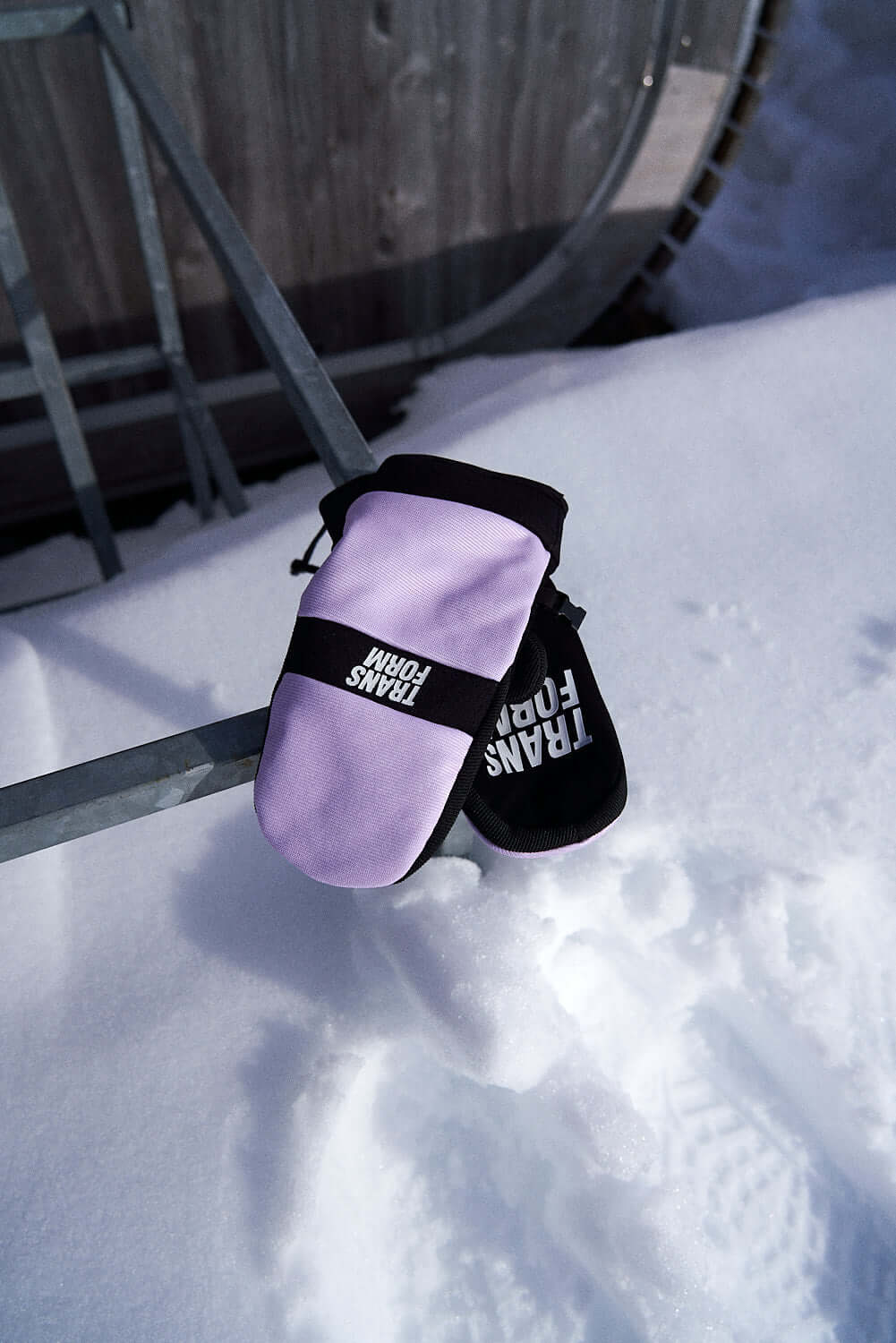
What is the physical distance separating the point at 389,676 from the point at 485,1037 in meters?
0.39

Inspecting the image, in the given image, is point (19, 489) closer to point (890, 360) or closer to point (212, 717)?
point (212, 717)

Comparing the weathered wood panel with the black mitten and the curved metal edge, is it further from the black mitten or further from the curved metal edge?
the black mitten

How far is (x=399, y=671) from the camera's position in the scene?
653 mm

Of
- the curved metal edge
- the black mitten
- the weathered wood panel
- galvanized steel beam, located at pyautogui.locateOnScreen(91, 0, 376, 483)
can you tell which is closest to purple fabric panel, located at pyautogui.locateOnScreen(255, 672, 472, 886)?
the black mitten

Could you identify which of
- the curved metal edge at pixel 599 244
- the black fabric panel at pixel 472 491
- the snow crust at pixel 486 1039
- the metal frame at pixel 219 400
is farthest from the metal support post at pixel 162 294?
the black fabric panel at pixel 472 491

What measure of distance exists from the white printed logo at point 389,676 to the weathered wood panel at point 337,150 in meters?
1.57

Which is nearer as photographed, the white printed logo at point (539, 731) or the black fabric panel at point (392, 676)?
the black fabric panel at point (392, 676)

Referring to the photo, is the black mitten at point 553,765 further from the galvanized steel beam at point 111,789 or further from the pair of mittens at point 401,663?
the galvanized steel beam at point 111,789

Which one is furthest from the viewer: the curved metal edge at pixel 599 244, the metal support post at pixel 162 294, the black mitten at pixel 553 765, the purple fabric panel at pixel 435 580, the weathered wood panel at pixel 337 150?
the curved metal edge at pixel 599 244

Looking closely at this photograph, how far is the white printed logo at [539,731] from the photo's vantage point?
80cm

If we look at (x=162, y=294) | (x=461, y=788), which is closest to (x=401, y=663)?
(x=461, y=788)

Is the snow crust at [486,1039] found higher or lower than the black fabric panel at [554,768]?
lower

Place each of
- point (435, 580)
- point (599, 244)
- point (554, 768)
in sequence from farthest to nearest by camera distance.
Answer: point (599, 244) < point (554, 768) < point (435, 580)

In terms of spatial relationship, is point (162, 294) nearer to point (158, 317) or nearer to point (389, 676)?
point (158, 317)
